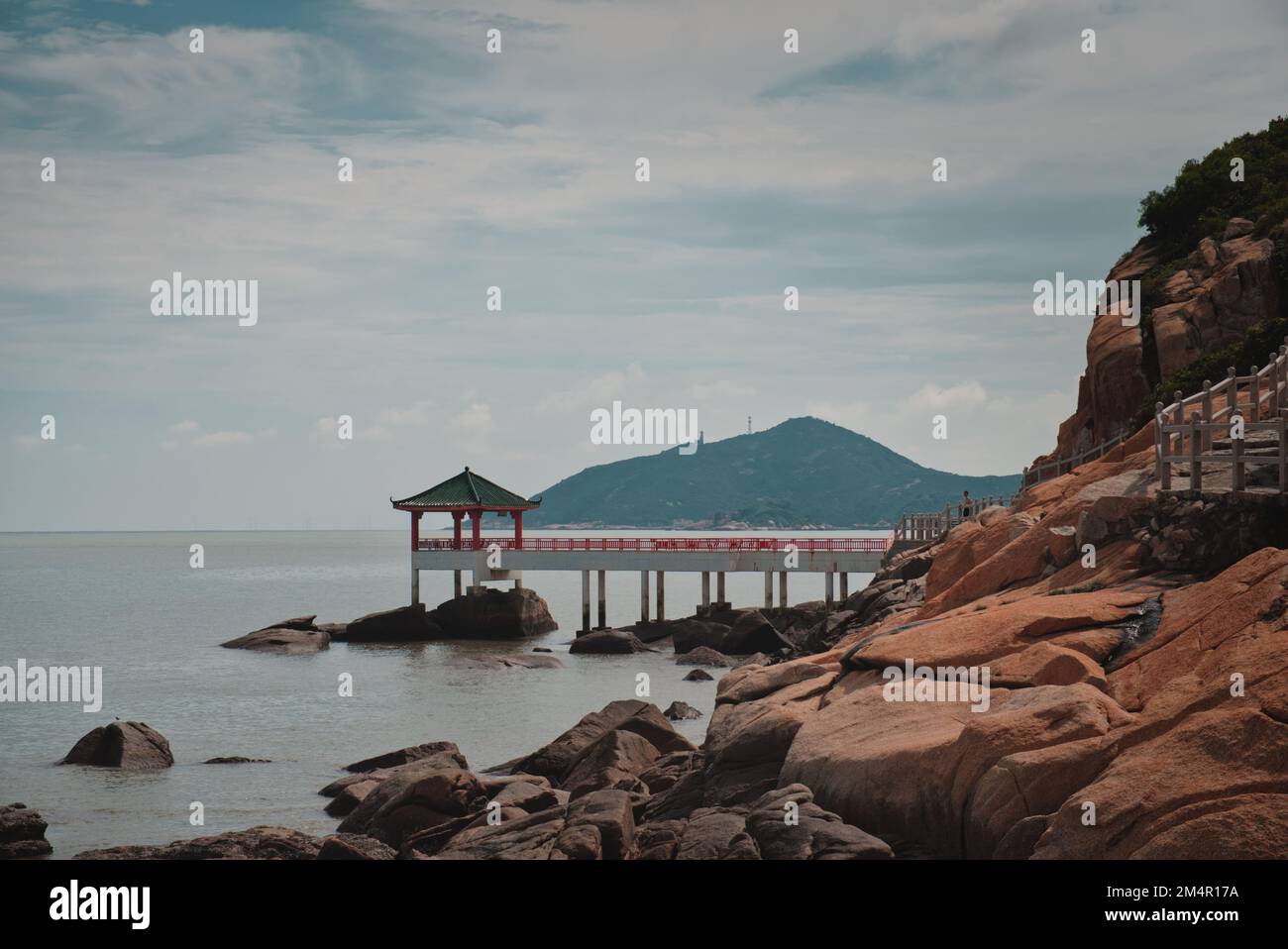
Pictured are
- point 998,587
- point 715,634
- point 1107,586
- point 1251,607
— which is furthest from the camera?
point 715,634

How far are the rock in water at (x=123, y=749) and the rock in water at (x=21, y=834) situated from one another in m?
6.73

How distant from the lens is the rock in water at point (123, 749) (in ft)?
96.1

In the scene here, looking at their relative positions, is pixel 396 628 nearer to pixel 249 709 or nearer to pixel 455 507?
pixel 455 507

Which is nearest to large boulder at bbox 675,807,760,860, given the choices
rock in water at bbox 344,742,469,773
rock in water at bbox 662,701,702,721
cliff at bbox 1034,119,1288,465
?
rock in water at bbox 344,742,469,773

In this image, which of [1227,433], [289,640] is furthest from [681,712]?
[289,640]

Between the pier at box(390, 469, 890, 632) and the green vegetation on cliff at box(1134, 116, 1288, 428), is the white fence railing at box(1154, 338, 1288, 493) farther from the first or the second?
the pier at box(390, 469, 890, 632)

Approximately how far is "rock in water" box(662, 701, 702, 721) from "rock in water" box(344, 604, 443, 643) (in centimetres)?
2882

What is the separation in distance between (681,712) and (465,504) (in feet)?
106

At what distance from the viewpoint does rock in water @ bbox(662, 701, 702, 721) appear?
34375 millimetres
